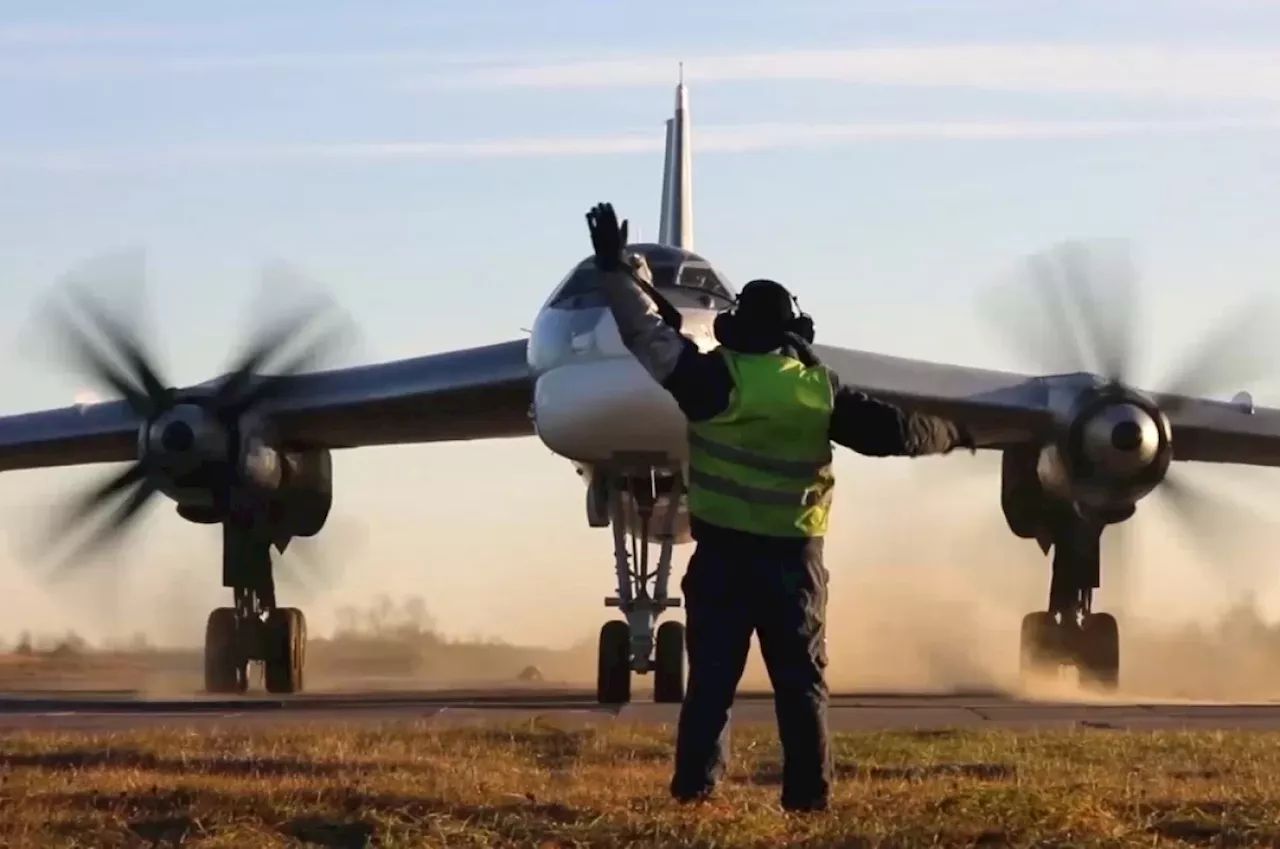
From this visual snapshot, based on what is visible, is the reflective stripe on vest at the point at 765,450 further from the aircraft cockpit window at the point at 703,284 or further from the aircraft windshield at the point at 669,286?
the aircraft cockpit window at the point at 703,284

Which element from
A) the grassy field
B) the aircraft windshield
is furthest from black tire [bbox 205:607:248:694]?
the grassy field

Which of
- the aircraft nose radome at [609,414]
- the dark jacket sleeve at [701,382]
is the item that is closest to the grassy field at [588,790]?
the dark jacket sleeve at [701,382]

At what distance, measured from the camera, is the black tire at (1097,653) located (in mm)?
23531

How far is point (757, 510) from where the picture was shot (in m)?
8.65

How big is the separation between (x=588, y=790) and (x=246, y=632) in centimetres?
1509

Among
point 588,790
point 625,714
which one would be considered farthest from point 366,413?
point 588,790

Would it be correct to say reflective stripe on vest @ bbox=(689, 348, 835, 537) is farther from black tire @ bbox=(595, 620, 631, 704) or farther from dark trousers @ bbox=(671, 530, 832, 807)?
black tire @ bbox=(595, 620, 631, 704)

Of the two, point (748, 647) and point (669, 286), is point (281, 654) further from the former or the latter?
point (748, 647)

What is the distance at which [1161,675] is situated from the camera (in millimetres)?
29250

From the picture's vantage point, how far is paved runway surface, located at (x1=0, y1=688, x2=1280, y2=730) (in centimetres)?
1442

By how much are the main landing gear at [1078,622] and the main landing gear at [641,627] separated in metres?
5.94

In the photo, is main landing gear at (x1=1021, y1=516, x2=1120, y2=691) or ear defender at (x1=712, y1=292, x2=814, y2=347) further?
main landing gear at (x1=1021, y1=516, x2=1120, y2=691)

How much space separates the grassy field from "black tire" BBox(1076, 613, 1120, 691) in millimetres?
10540

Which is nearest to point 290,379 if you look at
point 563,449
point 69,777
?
point 563,449
